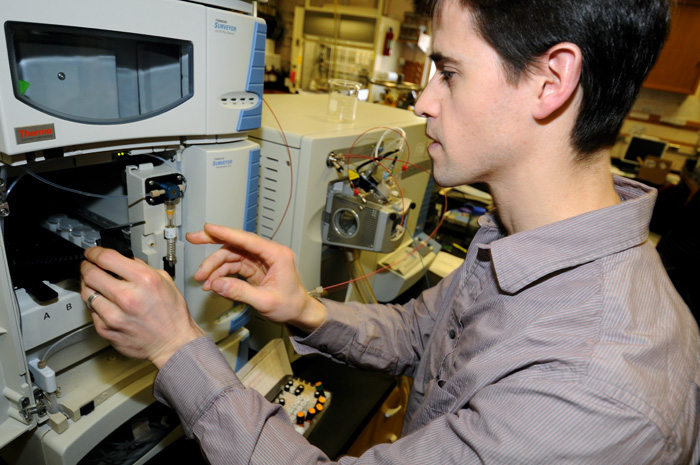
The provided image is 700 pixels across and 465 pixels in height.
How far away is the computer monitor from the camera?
4168 millimetres

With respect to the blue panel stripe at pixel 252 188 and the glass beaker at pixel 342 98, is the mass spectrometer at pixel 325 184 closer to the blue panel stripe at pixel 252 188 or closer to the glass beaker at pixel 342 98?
the glass beaker at pixel 342 98

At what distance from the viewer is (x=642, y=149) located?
426cm

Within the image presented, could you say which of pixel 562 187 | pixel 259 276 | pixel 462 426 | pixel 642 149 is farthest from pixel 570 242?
pixel 642 149

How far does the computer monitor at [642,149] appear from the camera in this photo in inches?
164

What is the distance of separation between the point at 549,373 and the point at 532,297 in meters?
0.14

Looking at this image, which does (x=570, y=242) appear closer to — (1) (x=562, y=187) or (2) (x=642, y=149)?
(1) (x=562, y=187)

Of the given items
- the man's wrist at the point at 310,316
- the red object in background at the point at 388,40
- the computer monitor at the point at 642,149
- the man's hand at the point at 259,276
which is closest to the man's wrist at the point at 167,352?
the man's hand at the point at 259,276

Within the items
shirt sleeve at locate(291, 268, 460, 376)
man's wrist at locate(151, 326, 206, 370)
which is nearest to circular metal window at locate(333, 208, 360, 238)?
shirt sleeve at locate(291, 268, 460, 376)

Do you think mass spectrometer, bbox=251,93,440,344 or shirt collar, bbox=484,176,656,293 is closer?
shirt collar, bbox=484,176,656,293

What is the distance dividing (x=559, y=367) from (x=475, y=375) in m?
0.13

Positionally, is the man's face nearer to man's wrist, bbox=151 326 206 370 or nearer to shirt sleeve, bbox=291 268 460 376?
shirt sleeve, bbox=291 268 460 376

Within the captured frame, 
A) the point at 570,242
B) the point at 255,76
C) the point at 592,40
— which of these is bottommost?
the point at 570,242

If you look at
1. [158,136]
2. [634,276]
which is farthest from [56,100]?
[634,276]

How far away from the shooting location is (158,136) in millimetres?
716
